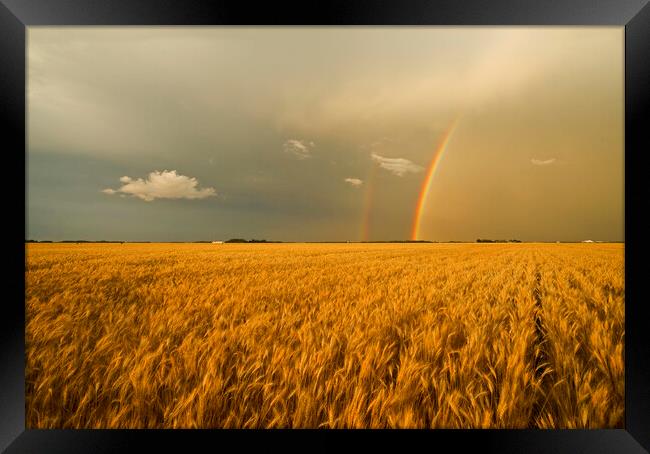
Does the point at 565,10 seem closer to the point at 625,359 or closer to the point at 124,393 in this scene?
the point at 625,359

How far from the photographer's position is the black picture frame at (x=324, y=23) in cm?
195

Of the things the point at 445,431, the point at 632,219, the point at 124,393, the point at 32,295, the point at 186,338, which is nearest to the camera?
the point at 445,431

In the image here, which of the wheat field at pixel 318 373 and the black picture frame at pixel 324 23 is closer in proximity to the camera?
the wheat field at pixel 318 373

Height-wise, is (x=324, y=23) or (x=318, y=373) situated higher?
(x=324, y=23)

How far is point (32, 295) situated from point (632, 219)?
719 cm

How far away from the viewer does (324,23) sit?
2.08 meters

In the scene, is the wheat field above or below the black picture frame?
below

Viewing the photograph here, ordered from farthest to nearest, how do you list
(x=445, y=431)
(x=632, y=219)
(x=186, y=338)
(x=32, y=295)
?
(x=32, y=295), (x=186, y=338), (x=632, y=219), (x=445, y=431)

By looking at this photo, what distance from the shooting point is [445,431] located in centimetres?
177

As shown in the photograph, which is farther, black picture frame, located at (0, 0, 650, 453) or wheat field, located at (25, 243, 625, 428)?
black picture frame, located at (0, 0, 650, 453)

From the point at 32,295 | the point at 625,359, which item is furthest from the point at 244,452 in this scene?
the point at 32,295

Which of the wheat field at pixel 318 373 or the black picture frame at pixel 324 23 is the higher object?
the black picture frame at pixel 324 23

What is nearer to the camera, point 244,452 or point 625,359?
point 244,452

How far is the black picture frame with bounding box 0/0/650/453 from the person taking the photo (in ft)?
6.39
